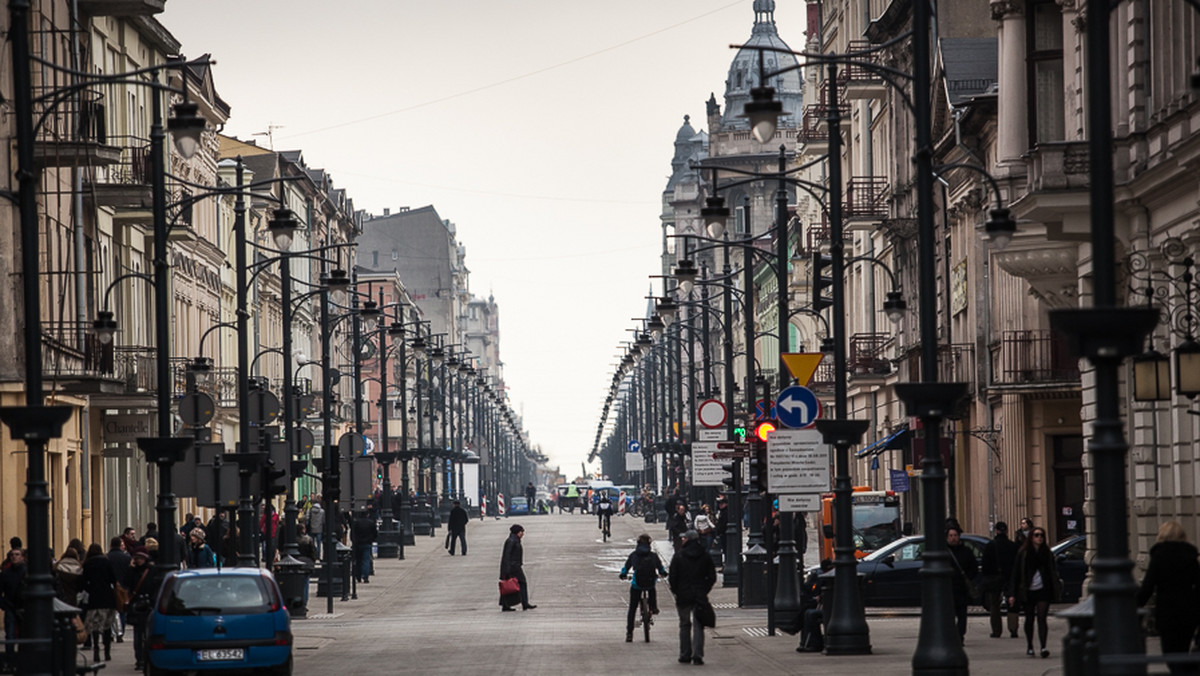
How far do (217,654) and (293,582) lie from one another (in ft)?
51.4

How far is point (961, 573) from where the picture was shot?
24.9 meters

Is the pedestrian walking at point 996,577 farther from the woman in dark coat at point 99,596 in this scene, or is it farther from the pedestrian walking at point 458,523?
the pedestrian walking at point 458,523

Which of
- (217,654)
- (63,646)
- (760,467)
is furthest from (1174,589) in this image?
(760,467)

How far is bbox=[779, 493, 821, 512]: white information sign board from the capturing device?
26547mm

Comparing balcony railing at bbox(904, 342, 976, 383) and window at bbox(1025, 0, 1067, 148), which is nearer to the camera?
window at bbox(1025, 0, 1067, 148)

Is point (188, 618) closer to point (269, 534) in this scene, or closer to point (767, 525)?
point (767, 525)

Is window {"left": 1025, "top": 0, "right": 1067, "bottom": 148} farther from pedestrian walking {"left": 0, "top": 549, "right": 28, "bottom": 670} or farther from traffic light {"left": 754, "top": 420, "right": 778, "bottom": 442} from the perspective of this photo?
pedestrian walking {"left": 0, "top": 549, "right": 28, "bottom": 670}

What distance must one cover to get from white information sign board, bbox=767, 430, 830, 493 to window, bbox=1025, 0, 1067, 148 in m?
9.47

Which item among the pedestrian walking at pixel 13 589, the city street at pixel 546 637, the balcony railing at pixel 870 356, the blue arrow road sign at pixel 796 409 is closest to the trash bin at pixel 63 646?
the city street at pixel 546 637

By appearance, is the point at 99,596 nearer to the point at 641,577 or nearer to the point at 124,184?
the point at 641,577

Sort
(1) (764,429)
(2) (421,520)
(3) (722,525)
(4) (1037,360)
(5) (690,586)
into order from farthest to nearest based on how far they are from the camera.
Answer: (2) (421,520) < (3) (722,525) < (4) (1037,360) < (1) (764,429) < (5) (690,586)

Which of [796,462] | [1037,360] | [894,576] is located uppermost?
[1037,360]

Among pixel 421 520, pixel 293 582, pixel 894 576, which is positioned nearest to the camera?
pixel 894 576

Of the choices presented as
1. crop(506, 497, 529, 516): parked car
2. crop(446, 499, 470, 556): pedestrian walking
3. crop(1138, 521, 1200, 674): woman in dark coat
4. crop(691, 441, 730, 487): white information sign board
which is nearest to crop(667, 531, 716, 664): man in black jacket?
crop(1138, 521, 1200, 674): woman in dark coat
